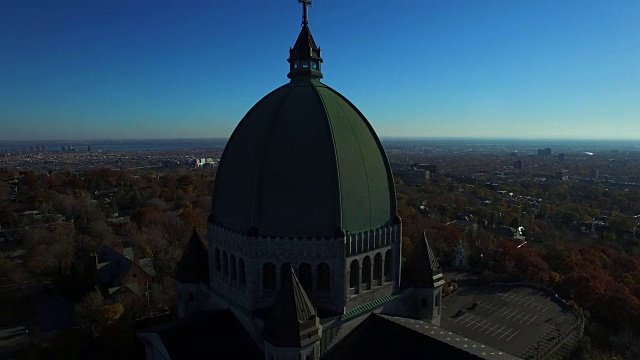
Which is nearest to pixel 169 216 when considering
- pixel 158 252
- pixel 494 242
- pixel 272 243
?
pixel 158 252

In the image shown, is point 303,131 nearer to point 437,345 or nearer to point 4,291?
point 437,345

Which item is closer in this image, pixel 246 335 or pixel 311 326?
pixel 311 326

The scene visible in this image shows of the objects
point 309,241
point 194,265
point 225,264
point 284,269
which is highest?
point 309,241

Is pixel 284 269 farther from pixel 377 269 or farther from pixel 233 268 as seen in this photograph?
pixel 377 269

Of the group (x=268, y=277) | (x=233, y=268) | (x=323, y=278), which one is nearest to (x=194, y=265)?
(x=233, y=268)

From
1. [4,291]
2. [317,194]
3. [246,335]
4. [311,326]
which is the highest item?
[317,194]

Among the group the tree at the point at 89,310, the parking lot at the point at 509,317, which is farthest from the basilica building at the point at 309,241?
the tree at the point at 89,310

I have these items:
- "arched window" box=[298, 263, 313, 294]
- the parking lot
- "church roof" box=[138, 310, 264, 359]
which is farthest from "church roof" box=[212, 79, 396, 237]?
the parking lot
